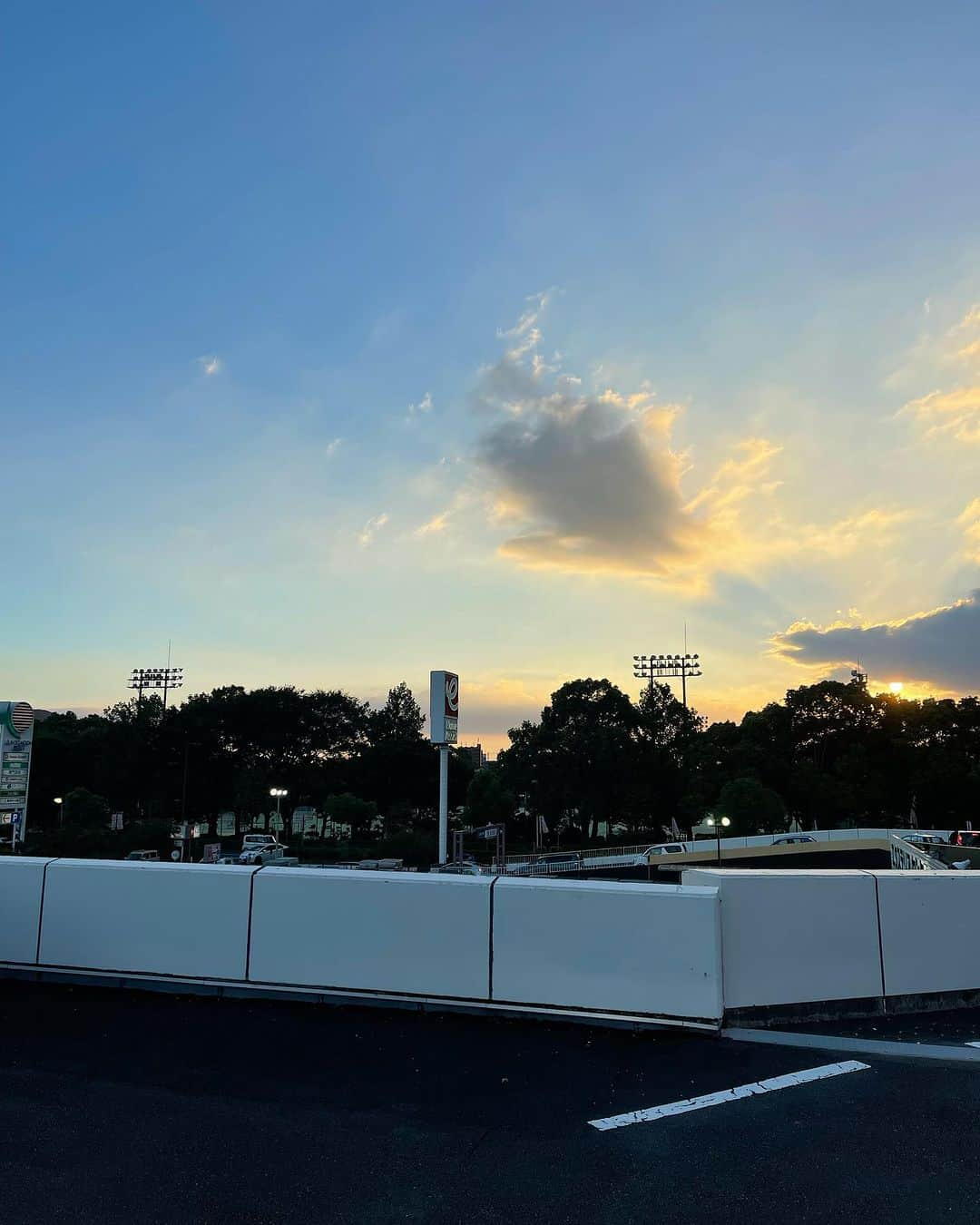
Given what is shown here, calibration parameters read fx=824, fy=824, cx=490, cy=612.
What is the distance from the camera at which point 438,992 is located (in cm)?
776

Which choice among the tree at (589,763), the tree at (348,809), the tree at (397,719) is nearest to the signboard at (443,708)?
the tree at (589,763)

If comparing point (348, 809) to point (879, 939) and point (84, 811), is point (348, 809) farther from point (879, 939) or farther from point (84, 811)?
point (879, 939)

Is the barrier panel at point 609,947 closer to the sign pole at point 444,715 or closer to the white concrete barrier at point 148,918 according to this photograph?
the white concrete barrier at point 148,918

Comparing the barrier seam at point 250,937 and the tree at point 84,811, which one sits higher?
the barrier seam at point 250,937

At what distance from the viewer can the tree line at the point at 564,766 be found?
69562 mm

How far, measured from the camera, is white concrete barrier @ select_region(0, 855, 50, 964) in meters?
8.93

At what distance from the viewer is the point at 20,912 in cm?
901

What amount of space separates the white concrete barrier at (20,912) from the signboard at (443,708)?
4542 centimetres

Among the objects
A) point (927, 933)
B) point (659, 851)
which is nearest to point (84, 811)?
point (659, 851)

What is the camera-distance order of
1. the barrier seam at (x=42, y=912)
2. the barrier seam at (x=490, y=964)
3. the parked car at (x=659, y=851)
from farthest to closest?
the parked car at (x=659, y=851) → the barrier seam at (x=42, y=912) → the barrier seam at (x=490, y=964)

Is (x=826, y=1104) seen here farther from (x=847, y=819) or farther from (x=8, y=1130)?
(x=847, y=819)

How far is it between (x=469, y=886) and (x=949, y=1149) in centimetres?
425

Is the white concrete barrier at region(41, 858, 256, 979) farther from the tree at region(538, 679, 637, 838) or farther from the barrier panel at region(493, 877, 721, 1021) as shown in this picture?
the tree at region(538, 679, 637, 838)

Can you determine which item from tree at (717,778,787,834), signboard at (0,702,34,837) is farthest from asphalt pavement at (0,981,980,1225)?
tree at (717,778,787,834)
